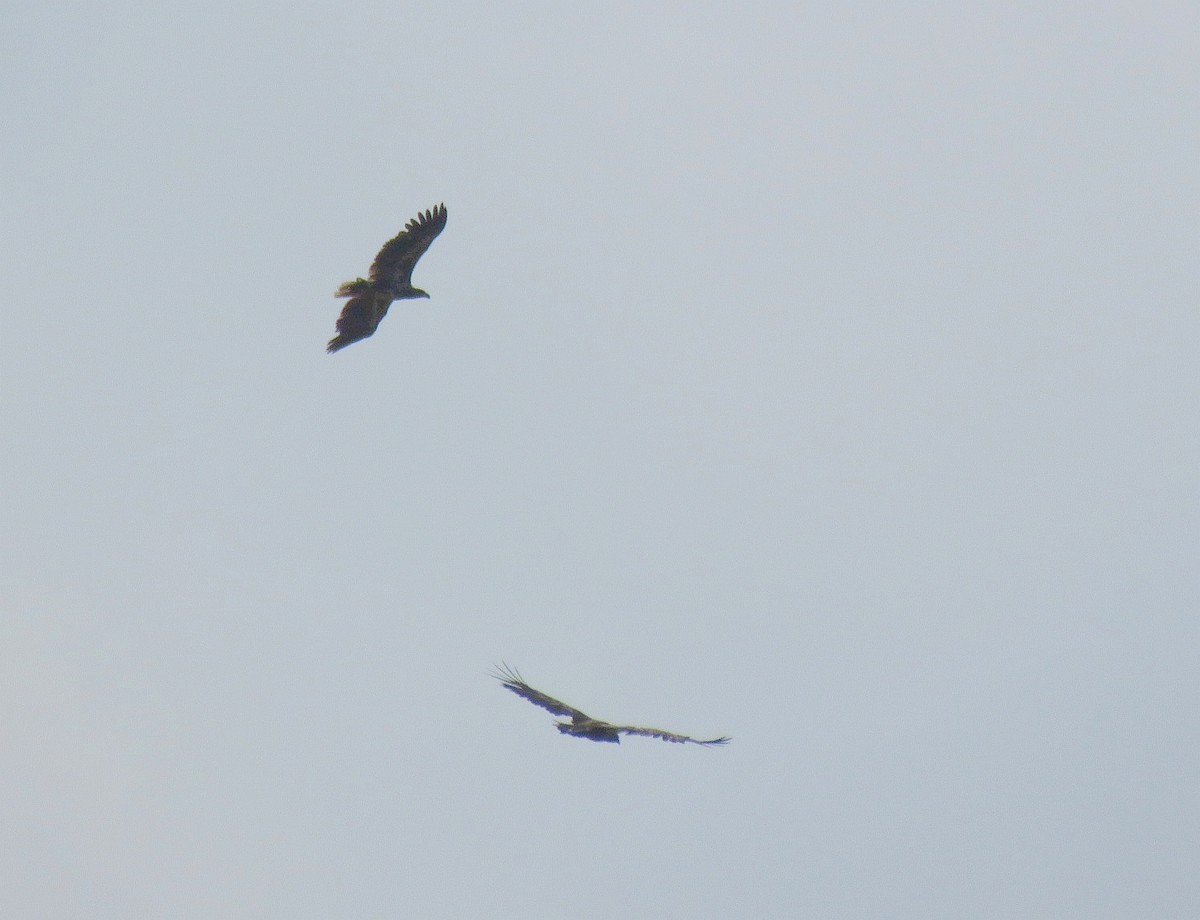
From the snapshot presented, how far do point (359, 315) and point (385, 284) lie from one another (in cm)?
81

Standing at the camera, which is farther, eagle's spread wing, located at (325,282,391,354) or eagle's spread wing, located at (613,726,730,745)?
eagle's spread wing, located at (325,282,391,354)

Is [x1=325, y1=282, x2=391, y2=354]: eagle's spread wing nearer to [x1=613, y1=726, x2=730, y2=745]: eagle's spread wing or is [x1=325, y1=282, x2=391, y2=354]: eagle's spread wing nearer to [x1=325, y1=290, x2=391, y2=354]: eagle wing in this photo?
[x1=325, y1=290, x2=391, y2=354]: eagle wing

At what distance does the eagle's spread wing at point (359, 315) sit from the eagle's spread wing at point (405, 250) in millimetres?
365

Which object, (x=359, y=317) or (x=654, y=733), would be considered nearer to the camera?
(x=654, y=733)

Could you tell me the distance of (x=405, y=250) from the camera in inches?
834

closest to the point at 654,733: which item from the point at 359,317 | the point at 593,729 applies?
the point at 593,729

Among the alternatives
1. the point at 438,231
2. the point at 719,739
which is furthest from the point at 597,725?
the point at 438,231

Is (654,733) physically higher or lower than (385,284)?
lower

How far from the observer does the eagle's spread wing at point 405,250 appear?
20891 mm

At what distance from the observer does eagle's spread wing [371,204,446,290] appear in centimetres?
2089

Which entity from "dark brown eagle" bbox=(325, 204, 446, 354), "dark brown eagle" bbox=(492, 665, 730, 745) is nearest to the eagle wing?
"dark brown eagle" bbox=(325, 204, 446, 354)

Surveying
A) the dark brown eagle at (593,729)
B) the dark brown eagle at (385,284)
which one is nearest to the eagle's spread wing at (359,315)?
the dark brown eagle at (385,284)

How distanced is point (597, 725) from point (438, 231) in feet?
31.2

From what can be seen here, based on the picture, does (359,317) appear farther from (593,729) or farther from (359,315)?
(593,729)
